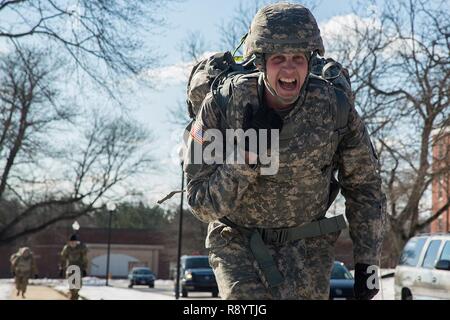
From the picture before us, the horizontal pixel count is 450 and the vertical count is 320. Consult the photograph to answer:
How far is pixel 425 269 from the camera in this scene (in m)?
14.4

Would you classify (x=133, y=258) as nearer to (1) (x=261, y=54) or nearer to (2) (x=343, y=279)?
(2) (x=343, y=279)

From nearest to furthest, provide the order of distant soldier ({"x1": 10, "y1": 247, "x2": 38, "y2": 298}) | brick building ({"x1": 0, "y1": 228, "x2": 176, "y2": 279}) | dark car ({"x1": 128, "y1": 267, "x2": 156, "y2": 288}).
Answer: distant soldier ({"x1": 10, "y1": 247, "x2": 38, "y2": 298}) < dark car ({"x1": 128, "y1": 267, "x2": 156, "y2": 288}) < brick building ({"x1": 0, "y1": 228, "x2": 176, "y2": 279})

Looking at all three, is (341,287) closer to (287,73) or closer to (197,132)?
(197,132)

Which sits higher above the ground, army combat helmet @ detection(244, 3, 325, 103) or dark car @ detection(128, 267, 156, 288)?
dark car @ detection(128, 267, 156, 288)

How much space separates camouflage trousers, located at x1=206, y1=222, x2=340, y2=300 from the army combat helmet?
0.64 metres

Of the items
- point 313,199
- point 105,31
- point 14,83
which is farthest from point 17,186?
point 313,199

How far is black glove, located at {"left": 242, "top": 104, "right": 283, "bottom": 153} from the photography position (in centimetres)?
333

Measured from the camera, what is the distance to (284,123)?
352cm

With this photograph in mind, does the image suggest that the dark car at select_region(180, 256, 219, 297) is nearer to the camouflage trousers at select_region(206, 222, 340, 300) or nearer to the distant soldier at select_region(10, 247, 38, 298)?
the distant soldier at select_region(10, 247, 38, 298)

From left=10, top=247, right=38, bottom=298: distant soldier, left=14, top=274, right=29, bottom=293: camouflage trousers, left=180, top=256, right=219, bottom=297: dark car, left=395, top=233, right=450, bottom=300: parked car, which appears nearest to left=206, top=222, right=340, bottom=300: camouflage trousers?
left=395, top=233, right=450, bottom=300: parked car

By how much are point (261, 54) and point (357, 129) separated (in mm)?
546

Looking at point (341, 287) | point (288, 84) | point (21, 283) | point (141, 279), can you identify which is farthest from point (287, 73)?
point (141, 279)
